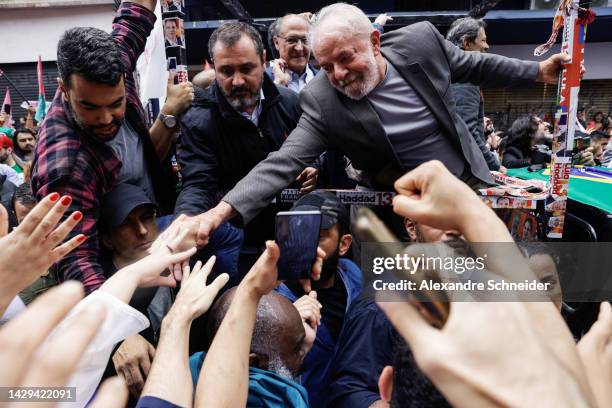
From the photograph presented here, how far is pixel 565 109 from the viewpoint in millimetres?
2123

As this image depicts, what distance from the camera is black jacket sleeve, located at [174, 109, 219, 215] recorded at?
228cm

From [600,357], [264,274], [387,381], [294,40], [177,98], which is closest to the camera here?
[600,357]

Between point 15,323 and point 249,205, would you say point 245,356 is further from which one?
point 249,205

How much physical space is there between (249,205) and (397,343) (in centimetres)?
115

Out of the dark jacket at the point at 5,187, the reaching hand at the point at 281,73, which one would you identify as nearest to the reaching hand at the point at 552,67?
the reaching hand at the point at 281,73

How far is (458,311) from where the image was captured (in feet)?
1.58

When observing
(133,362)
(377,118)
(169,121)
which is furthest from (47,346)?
(169,121)

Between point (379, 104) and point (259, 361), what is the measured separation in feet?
4.21

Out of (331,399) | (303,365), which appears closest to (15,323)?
(331,399)

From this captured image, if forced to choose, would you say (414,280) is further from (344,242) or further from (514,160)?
(514,160)

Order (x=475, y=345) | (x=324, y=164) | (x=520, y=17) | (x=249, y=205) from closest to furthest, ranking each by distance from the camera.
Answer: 1. (x=475, y=345)
2. (x=249, y=205)
3. (x=324, y=164)
4. (x=520, y=17)

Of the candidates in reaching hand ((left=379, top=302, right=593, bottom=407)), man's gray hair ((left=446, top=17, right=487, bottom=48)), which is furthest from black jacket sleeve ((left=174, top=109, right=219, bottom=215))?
man's gray hair ((left=446, top=17, right=487, bottom=48))

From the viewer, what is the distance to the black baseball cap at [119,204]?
183 centimetres

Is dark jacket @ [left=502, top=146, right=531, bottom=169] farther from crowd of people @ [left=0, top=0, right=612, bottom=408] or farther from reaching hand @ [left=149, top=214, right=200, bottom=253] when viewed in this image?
reaching hand @ [left=149, top=214, right=200, bottom=253]
